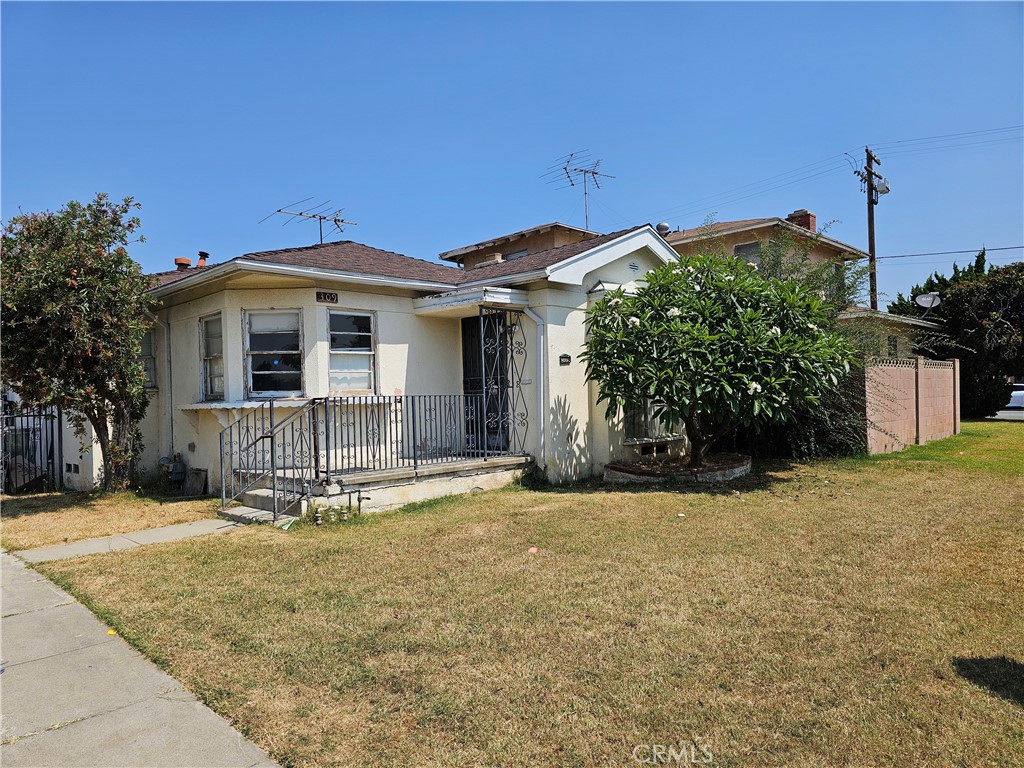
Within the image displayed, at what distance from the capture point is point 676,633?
439 centimetres

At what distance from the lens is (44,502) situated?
10.5 metres

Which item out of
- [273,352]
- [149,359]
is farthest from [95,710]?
[149,359]

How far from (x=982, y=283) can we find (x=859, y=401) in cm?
1432

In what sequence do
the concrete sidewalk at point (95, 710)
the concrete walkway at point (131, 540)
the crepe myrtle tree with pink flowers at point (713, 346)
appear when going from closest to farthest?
the concrete sidewalk at point (95, 710)
the concrete walkway at point (131, 540)
the crepe myrtle tree with pink flowers at point (713, 346)

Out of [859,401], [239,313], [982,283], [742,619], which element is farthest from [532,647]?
[982,283]

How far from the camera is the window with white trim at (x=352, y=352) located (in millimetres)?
10297

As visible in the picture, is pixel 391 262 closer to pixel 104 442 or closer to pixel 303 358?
pixel 303 358

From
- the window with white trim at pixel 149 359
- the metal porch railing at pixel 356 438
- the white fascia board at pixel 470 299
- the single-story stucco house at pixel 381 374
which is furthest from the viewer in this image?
the window with white trim at pixel 149 359

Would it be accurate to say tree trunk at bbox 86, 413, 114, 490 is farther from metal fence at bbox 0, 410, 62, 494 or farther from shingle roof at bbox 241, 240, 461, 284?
shingle roof at bbox 241, 240, 461, 284

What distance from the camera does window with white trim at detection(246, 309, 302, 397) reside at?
1012 centimetres

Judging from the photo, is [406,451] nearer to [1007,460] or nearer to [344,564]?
[344,564]

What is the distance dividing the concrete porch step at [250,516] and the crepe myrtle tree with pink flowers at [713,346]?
4.80m

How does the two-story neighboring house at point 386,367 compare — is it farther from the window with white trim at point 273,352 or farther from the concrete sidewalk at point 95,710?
the concrete sidewalk at point 95,710

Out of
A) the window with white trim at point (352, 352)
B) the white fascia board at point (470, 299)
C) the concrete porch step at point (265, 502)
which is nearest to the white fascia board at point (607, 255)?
the white fascia board at point (470, 299)
